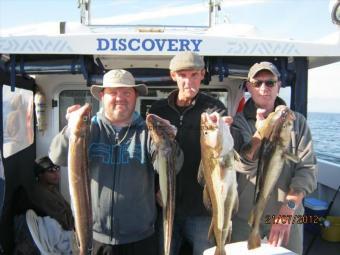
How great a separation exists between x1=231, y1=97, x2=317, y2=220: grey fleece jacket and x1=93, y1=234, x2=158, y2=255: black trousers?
83 cm

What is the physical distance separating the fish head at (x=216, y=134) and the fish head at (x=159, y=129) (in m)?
0.27

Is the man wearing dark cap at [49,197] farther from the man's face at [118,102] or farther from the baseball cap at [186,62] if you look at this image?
the baseball cap at [186,62]

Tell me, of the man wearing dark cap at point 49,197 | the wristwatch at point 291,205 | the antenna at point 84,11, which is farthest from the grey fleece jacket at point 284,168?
the antenna at point 84,11

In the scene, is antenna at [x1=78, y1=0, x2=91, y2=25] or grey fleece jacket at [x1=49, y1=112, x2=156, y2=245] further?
antenna at [x1=78, y1=0, x2=91, y2=25]

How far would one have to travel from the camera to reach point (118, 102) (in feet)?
9.94

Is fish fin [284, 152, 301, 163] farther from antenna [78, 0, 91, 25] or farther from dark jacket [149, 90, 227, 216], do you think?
antenna [78, 0, 91, 25]

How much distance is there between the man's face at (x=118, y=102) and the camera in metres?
3.02

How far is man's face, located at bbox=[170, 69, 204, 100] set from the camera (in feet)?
10.2

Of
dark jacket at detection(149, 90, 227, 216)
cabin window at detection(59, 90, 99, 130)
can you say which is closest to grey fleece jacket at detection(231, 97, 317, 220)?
dark jacket at detection(149, 90, 227, 216)

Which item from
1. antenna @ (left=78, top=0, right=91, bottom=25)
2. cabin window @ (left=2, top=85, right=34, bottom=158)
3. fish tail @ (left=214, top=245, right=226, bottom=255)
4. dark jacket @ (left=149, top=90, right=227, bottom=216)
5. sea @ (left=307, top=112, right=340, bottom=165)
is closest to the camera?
fish tail @ (left=214, top=245, right=226, bottom=255)

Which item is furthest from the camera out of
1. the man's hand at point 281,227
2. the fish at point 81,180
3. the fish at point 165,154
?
the man's hand at point 281,227

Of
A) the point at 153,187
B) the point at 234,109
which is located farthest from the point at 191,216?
the point at 234,109

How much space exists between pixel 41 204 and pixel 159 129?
2616 mm
